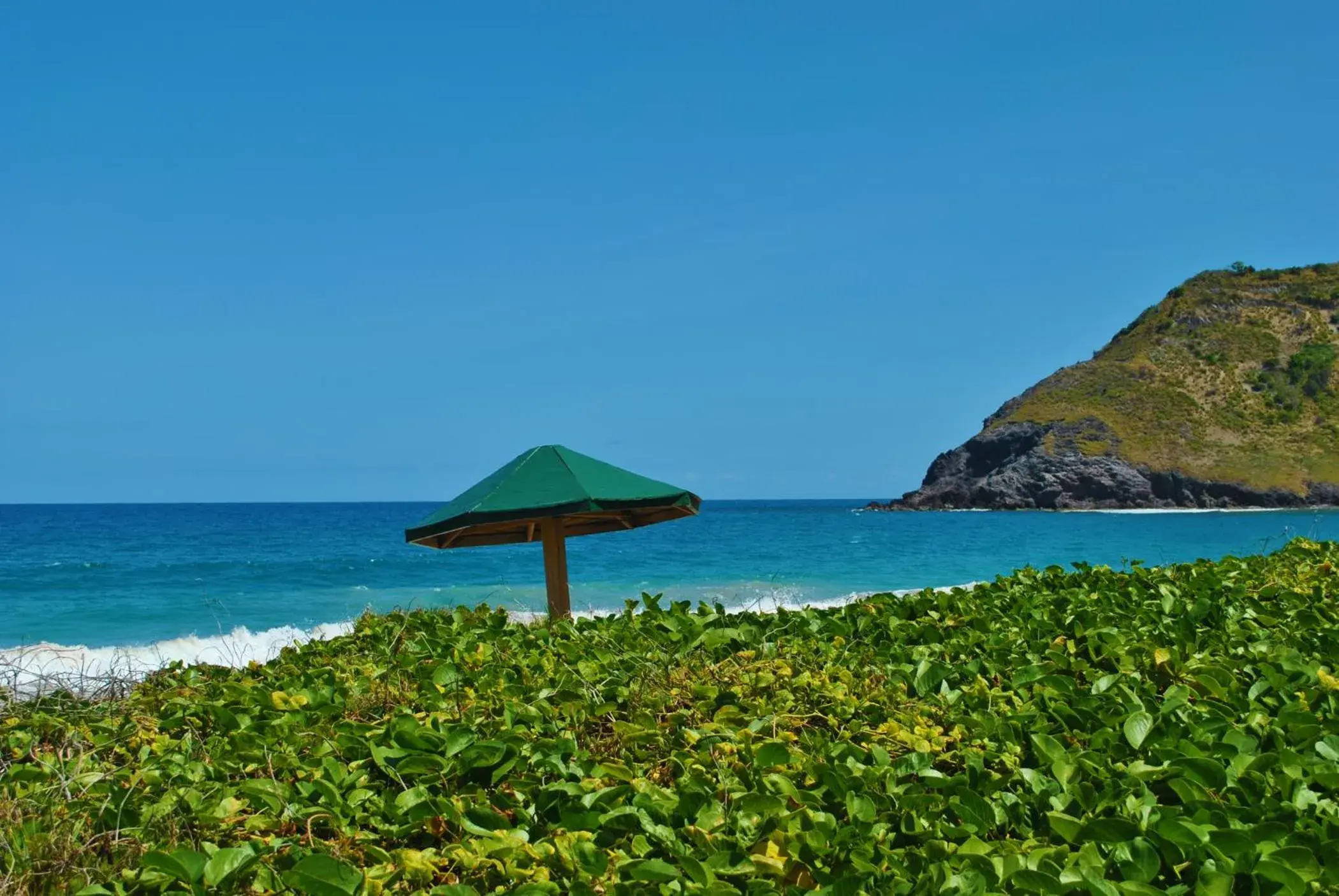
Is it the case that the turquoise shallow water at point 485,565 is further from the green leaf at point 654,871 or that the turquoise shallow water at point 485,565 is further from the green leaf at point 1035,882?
the green leaf at point 1035,882

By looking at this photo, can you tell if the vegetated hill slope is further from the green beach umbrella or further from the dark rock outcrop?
the green beach umbrella

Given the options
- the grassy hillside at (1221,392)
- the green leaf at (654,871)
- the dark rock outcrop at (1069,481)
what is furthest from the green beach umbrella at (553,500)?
the grassy hillside at (1221,392)

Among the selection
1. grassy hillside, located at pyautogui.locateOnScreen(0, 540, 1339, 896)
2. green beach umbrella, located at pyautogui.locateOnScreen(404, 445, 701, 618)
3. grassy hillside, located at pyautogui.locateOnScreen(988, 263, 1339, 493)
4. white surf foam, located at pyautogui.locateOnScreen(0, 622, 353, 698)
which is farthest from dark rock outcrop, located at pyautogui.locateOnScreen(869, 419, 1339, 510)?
grassy hillside, located at pyautogui.locateOnScreen(0, 540, 1339, 896)

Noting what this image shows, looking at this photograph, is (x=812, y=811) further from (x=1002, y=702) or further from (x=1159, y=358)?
(x=1159, y=358)

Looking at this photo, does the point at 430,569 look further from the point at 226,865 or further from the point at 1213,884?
the point at 1213,884

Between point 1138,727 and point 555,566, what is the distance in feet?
15.1

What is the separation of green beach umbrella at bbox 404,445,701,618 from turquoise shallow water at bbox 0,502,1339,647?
637 millimetres

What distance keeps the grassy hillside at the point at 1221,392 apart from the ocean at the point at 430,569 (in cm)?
1262

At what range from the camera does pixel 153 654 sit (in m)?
17.2

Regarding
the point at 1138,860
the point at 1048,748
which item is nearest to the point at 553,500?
the point at 1048,748

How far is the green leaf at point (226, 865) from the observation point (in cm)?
227

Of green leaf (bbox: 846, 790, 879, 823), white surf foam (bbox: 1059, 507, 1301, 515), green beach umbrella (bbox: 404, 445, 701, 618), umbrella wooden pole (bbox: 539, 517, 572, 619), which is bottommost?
white surf foam (bbox: 1059, 507, 1301, 515)

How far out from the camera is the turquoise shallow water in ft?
77.4

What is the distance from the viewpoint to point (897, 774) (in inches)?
112
